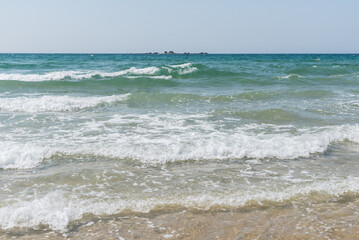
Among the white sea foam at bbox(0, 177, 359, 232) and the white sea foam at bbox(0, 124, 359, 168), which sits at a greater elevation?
the white sea foam at bbox(0, 124, 359, 168)

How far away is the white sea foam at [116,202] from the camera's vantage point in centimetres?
413

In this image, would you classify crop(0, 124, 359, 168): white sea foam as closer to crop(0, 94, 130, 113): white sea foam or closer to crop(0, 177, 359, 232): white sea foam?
crop(0, 177, 359, 232): white sea foam

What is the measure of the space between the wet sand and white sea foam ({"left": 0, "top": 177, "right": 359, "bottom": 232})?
0.21m

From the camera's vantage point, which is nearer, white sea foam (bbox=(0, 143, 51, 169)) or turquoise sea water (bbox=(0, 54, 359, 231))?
turquoise sea water (bbox=(0, 54, 359, 231))

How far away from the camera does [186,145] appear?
7.16 meters

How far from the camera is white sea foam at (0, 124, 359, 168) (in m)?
6.59

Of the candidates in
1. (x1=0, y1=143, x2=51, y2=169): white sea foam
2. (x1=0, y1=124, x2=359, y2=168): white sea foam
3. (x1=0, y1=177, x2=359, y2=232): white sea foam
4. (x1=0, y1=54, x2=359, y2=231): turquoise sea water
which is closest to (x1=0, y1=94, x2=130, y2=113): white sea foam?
(x1=0, y1=54, x2=359, y2=231): turquoise sea water

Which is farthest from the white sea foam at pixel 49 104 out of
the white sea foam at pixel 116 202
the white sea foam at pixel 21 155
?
the white sea foam at pixel 116 202

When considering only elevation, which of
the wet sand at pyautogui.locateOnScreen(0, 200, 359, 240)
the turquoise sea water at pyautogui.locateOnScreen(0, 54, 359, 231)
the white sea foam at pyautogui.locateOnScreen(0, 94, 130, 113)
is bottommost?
the wet sand at pyautogui.locateOnScreen(0, 200, 359, 240)

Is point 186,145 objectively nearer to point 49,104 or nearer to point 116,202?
point 116,202

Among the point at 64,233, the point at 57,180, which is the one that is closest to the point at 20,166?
the point at 57,180

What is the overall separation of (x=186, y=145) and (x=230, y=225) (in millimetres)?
3244

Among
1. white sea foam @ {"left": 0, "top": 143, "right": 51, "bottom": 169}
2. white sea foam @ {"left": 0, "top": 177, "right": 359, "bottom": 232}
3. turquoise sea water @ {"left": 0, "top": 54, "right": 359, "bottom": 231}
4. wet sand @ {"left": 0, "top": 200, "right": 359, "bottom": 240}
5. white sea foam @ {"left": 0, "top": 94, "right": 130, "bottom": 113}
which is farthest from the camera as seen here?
white sea foam @ {"left": 0, "top": 94, "right": 130, "bottom": 113}

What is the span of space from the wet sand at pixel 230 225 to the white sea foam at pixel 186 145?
2269 mm
